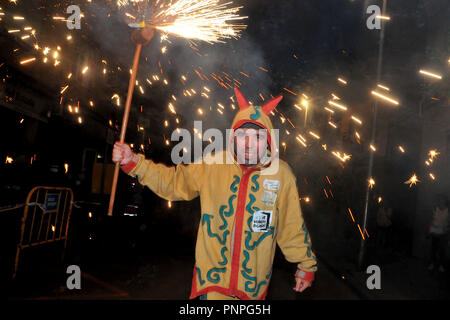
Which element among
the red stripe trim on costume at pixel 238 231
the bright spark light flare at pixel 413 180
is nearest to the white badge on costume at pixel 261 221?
the red stripe trim on costume at pixel 238 231

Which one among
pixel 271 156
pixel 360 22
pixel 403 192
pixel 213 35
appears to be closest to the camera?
pixel 271 156

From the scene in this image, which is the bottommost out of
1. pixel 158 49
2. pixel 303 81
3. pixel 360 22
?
pixel 158 49

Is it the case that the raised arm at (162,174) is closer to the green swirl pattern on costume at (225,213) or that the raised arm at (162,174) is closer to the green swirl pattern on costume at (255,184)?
the green swirl pattern on costume at (225,213)

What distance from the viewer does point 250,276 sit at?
2.57 meters

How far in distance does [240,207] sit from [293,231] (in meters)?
0.62

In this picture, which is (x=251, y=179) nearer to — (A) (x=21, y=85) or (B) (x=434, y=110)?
(A) (x=21, y=85)

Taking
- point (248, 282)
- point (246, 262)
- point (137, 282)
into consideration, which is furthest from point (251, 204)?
point (137, 282)

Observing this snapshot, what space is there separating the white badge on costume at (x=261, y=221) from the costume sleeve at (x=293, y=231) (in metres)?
0.19

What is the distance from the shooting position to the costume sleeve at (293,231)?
283 centimetres

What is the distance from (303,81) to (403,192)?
25.3ft

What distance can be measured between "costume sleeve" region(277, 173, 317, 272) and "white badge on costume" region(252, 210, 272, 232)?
0.62ft

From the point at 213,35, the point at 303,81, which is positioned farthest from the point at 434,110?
the point at 213,35

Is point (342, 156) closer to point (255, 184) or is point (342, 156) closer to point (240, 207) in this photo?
point (255, 184)

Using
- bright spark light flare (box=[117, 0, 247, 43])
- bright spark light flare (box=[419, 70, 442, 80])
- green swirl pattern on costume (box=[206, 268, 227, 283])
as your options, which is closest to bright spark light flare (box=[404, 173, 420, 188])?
bright spark light flare (box=[419, 70, 442, 80])
